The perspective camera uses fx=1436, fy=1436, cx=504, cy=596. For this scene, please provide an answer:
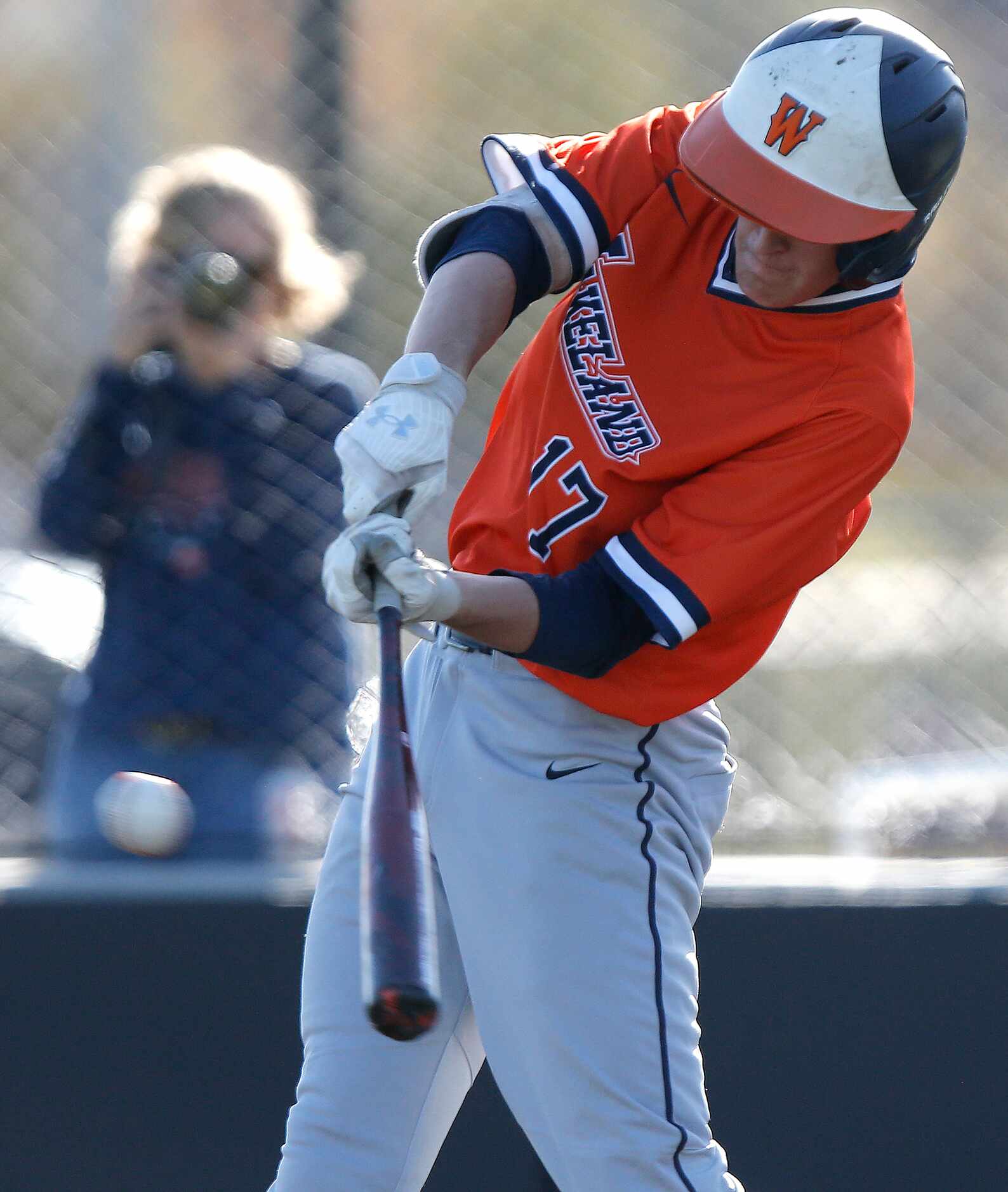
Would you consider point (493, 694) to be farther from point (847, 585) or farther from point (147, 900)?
point (847, 585)

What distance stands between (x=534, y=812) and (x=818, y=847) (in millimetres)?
1338

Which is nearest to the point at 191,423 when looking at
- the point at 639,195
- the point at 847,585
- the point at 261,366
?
the point at 261,366

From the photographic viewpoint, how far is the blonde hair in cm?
248

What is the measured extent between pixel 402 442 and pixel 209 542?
106 cm

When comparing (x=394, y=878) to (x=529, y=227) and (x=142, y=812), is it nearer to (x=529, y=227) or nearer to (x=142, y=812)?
(x=529, y=227)

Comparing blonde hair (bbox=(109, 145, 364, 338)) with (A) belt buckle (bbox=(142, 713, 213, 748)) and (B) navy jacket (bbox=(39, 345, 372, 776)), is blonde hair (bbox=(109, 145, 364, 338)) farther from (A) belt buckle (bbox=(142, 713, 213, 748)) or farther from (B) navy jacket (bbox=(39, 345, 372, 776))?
(A) belt buckle (bbox=(142, 713, 213, 748))

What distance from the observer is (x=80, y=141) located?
269 centimetres

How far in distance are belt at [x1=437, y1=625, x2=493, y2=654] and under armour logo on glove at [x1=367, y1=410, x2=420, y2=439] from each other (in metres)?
0.26

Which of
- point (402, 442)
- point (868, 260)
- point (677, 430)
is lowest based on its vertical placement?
point (402, 442)

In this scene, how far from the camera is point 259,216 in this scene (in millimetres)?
2480

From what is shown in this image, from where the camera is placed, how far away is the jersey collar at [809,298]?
155 cm

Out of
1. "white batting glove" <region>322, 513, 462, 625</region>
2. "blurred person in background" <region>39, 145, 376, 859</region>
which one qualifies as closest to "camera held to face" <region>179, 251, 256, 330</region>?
"blurred person in background" <region>39, 145, 376, 859</region>

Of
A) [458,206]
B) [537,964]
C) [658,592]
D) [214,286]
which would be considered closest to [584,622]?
[658,592]

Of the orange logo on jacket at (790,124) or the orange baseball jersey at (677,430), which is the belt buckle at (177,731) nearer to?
the orange baseball jersey at (677,430)
